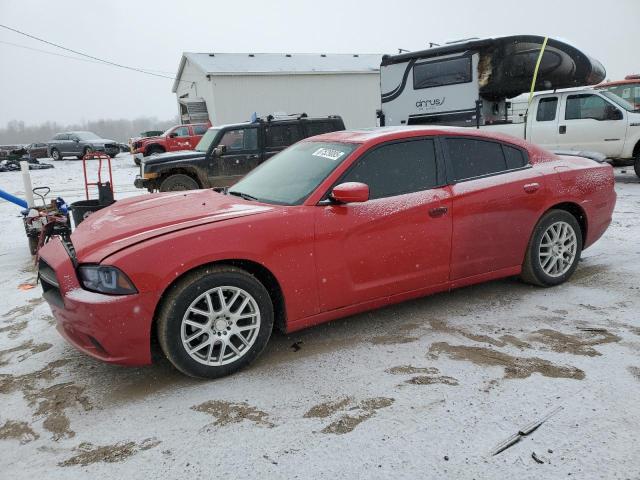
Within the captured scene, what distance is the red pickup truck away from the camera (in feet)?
66.2

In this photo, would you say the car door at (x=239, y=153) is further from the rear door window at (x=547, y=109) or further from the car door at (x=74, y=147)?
the car door at (x=74, y=147)

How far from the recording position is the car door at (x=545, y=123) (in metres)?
10.4

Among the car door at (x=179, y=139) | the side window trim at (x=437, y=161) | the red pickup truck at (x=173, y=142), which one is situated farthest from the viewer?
the car door at (x=179, y=139)

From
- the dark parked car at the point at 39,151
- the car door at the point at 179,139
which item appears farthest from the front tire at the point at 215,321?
the dark parked car at the point at 39,151

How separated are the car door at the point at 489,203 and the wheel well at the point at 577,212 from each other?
356 mm

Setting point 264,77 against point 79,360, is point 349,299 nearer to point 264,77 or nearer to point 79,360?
point 79,360

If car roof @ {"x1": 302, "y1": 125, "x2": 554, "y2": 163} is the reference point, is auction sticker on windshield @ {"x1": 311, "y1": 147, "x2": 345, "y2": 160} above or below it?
below

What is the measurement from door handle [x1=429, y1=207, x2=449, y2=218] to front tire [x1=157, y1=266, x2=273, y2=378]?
4.50 ft

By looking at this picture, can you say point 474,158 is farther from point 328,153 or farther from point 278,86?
point 278,86

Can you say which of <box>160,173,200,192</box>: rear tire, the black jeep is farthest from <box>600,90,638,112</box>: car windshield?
<box>160,173,200,192</box>: rear tire

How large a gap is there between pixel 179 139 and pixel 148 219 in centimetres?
1853

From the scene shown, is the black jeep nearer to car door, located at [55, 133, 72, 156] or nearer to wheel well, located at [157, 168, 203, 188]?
wheel well, located at [157, 168, 203, 188]

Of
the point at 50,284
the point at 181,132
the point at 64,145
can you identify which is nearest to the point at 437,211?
the point at 50,284

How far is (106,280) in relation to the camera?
2.84 metres
